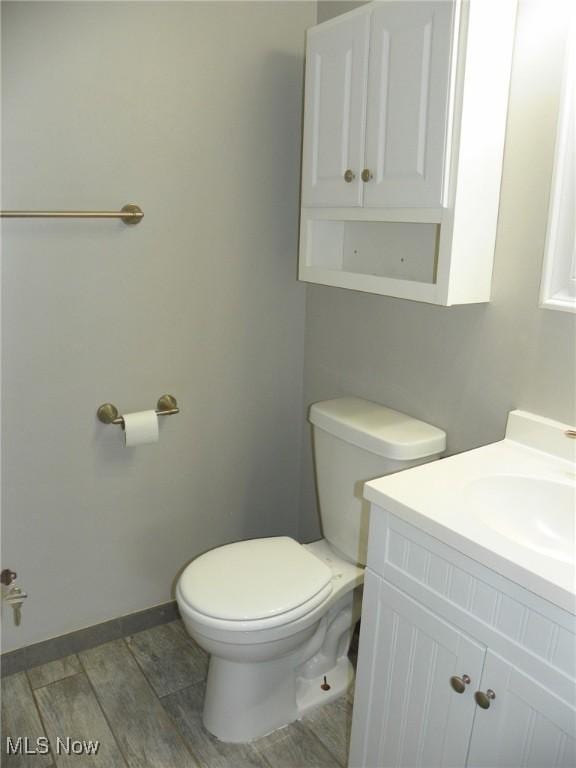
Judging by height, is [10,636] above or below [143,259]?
below

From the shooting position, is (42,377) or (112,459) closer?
(42,377)

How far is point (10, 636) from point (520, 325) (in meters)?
1.67

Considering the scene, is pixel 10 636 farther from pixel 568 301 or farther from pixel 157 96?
pixel 568 301

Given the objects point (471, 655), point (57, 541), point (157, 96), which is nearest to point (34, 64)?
point (157, 96)

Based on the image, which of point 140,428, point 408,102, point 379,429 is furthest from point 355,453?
point 408,102

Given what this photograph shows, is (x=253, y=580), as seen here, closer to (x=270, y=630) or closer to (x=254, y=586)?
(x=254, y=586)

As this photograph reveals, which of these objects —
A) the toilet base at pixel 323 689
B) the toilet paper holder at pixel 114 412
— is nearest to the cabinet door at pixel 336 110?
the toilet paper holder at pixel 114 412

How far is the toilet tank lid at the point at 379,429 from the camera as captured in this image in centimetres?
169

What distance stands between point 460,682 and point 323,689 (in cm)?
84

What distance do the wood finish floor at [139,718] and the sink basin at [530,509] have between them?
2.78 feet

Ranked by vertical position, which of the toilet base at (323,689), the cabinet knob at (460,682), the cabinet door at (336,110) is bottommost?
the toilet base at (323,689)

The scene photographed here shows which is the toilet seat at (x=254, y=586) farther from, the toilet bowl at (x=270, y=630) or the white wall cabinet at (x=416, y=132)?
the white wall cabinet at (x=416, y=132)

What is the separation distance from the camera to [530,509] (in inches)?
55.0

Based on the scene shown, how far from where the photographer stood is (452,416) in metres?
1.77
